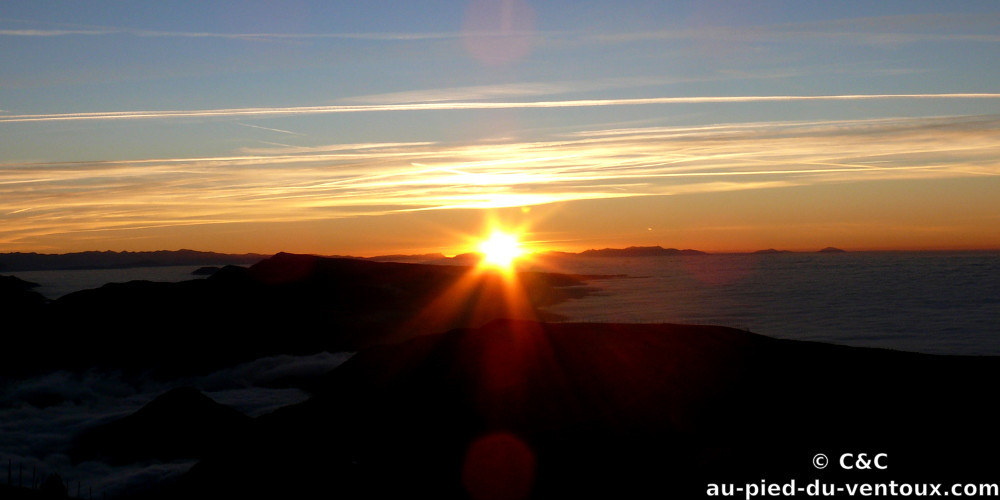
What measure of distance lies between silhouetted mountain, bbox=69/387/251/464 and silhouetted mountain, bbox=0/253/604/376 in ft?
59.1

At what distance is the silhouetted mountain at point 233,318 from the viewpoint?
161 feet

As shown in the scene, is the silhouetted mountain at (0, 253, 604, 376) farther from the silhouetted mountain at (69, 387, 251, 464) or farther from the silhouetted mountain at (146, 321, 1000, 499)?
the silhouetted mountain at (146, 321, 1000, 499)

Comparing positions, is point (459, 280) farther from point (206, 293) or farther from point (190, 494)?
point (190, 494)

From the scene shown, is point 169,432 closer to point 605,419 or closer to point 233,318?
point 605,419

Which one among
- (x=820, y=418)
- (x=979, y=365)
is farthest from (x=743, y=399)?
(x=979, y=365)

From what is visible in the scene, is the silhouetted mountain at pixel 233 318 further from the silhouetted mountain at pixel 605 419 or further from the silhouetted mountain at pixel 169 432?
the silhouetted mountain at pixel 605 419

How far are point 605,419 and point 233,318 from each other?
127 feet

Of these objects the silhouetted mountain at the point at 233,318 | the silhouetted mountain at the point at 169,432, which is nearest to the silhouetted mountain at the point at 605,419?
the silhouetted mountain at the point at 169,432

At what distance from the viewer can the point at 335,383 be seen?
31797 mm

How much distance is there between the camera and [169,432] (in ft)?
91.6

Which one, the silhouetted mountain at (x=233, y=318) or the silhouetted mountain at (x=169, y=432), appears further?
the silhouetted mountain at (x=233, y=318)

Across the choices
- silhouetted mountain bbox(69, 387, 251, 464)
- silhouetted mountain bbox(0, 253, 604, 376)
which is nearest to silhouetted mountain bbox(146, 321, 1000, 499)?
silhouetted mountain bbox(69, 387, 251, 464)

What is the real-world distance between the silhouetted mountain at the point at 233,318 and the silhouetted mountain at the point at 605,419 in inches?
798

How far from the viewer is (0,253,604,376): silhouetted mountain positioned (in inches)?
1927
